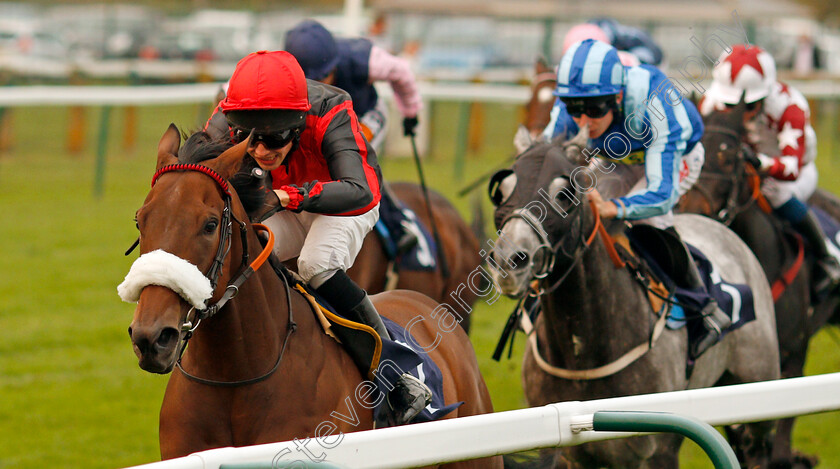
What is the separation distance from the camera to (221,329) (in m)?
2.87

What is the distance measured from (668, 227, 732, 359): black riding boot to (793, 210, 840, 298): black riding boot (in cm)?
171

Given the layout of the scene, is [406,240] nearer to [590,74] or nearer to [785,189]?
[590,74]

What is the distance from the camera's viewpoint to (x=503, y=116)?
18203 millimetres

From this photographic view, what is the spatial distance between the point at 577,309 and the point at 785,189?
2.42 meters

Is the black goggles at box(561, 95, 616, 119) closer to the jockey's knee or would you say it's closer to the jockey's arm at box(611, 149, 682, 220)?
the jockey's arm at box(611, 149, 682, 220)

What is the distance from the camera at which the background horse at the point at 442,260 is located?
225 inches

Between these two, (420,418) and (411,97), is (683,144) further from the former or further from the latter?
(411,97)

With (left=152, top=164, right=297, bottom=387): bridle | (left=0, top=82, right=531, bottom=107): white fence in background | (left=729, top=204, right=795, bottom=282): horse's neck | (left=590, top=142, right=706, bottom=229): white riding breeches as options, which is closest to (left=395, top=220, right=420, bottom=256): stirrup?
(left=590, top=142, right=706, bottom=229): white riding breeches

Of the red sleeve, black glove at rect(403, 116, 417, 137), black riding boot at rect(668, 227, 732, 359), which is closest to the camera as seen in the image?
black riding boot at rect(668, 227, 732, 359)

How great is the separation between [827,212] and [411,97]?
109 inches

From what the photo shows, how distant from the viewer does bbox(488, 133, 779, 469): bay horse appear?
12.1 feet

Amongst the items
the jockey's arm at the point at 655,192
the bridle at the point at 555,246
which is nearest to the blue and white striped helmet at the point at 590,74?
the jockey's arm at the point at 655,192

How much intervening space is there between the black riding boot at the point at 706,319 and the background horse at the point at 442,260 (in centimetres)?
165

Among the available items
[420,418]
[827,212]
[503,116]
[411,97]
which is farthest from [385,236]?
[503,116]
